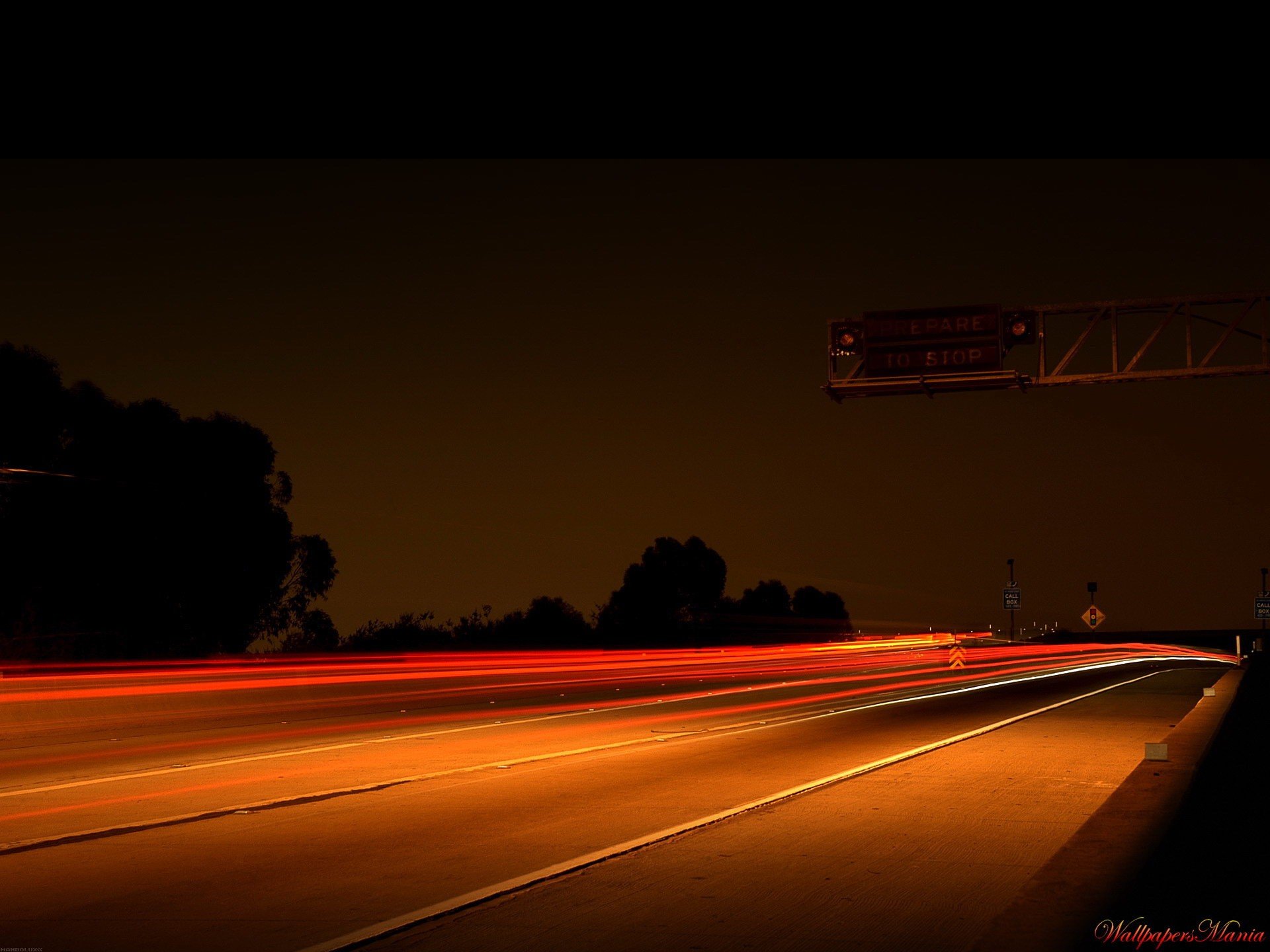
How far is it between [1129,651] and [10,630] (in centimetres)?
5458

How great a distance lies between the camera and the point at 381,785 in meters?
13.0

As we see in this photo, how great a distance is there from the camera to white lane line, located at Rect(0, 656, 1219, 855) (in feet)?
32.4

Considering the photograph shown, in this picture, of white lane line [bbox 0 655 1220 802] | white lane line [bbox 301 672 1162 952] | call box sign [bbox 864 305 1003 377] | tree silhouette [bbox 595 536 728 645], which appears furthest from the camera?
tree silhouette [bbox 595 536 728 645]

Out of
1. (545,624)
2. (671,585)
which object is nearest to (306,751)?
(545,624)

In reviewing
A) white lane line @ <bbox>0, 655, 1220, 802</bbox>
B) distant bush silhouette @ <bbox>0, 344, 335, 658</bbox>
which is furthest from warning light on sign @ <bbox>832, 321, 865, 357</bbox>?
distant bush silhouette @ <bbox>0, 344, 335, 658</bbox>

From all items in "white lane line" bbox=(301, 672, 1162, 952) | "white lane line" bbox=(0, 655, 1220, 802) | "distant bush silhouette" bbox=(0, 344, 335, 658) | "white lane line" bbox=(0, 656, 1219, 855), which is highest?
"distant bush silhouette" bbox=(0, 344, 335, 658)

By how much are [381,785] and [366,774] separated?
1018 mm

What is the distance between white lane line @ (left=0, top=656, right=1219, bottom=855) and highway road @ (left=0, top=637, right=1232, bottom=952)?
0.16 feet

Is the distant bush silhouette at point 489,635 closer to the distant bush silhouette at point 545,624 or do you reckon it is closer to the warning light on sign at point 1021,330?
the distant bush silhouette at point 545,624

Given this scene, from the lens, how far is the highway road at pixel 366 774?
7.96 metres

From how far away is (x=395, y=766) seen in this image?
48.2 feet

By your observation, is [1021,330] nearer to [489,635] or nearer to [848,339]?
[848,339]

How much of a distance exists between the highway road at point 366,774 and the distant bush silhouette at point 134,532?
14.3 m

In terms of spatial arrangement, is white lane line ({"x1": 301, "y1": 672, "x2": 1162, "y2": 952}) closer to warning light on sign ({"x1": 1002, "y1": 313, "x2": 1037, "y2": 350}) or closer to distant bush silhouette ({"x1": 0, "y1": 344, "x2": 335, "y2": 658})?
warning light on sign ({"x1": 1002, "y1": 313, "x2": 1037, "y2": 350})
